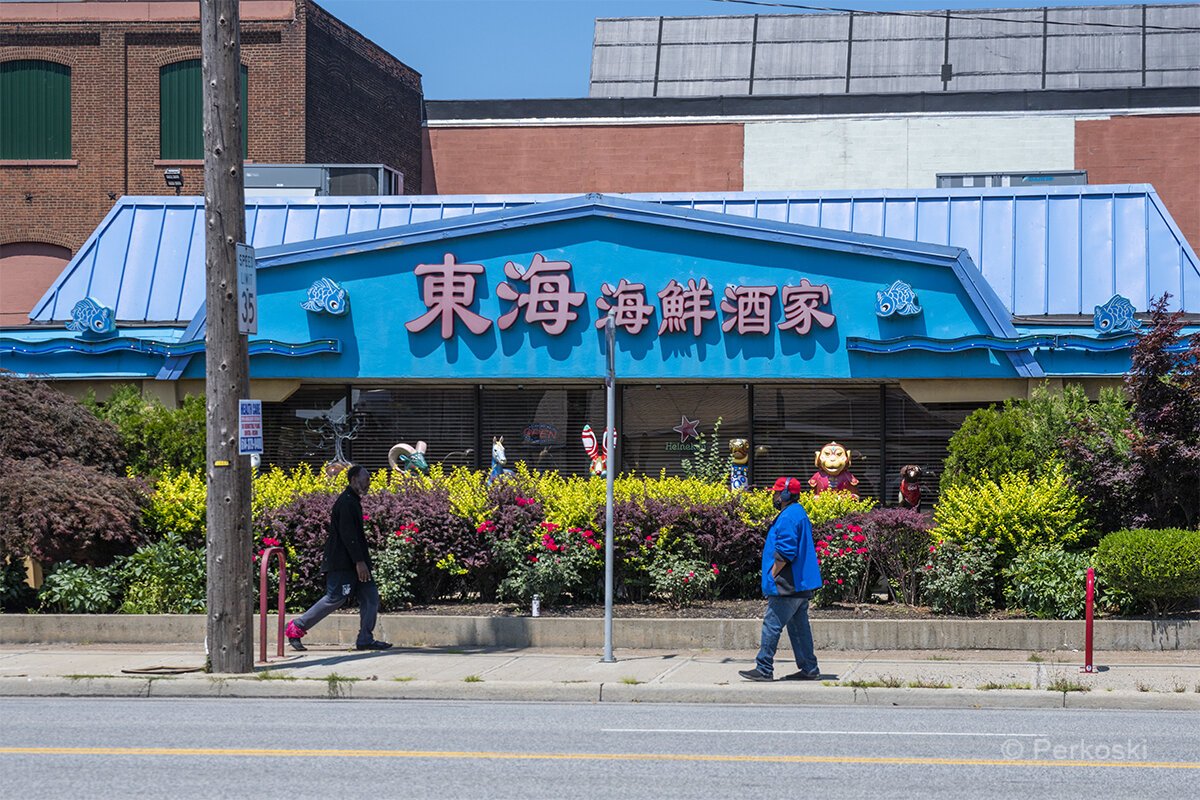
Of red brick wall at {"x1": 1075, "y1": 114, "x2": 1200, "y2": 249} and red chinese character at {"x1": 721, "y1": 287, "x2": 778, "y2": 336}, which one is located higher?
red brick wall at {"x1": 1075, "y1": 114, "x2": 1200, "y2": 249}

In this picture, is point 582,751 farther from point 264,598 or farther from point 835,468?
point 835,468

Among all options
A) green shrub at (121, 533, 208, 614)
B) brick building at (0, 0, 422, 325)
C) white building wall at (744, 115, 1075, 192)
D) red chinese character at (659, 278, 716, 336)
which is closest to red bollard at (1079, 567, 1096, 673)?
red chinese character at (659, 278, 716, 336)

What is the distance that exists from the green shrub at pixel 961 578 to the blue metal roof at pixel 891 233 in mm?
6881

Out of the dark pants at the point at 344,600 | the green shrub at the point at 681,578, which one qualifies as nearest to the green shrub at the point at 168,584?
the dark pants at the point at 344,600

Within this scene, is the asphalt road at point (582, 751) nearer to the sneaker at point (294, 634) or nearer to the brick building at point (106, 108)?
the sneaker at point (294, 634)

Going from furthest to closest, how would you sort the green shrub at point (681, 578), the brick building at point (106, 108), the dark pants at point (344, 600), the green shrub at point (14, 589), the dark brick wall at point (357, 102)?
the dark brick wall at point (357, 102) → the brick building at point (106, 108) → the green shrub at point (14, 589) → the green shrub at point (681, 578) → the dark pants at point (344, 600)

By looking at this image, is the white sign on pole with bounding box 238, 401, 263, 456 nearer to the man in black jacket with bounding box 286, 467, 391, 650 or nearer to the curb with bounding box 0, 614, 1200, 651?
the man in black jacket with bounding box 286, 467, 391, 650

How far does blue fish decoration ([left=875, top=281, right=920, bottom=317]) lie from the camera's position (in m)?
19.7

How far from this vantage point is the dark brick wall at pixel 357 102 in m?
31.8

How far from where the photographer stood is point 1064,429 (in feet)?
53.7

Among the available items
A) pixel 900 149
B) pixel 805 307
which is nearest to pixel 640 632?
pixel 805 307

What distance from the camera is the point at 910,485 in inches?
765

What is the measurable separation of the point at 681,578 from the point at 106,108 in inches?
858

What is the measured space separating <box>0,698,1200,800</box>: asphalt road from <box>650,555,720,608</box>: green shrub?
3531 millimetres
